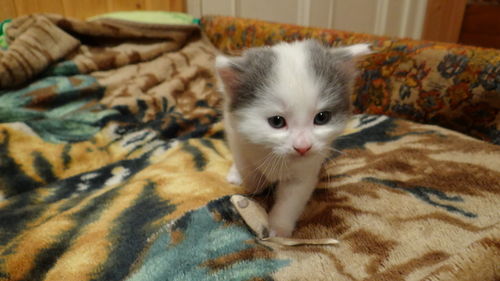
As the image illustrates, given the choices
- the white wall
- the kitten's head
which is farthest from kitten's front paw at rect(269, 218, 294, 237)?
the white wall

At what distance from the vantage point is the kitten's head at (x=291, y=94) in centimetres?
86

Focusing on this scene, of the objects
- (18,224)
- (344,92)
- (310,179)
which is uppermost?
(344,92)

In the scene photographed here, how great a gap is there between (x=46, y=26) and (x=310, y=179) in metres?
1.82

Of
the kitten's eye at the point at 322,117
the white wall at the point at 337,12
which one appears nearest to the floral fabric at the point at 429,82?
the kitten's eye at the point at 322,117

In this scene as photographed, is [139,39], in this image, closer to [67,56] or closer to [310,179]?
[67,56]

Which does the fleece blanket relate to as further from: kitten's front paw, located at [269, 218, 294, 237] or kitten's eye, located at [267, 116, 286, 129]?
kitten's eye, located at [267, 116, 286, 129]

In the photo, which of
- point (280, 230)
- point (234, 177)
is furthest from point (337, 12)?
point (280, 230)

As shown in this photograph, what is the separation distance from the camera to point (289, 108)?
2.82ft

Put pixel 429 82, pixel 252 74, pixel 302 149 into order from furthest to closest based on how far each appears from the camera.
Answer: pixel 429 82 < pixel 252 74 < pixel 302 149

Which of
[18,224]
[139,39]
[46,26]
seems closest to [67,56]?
[46,26]

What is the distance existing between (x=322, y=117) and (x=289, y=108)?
0.43 feet

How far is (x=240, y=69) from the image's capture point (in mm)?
966

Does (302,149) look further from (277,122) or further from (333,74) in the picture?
(333,74)

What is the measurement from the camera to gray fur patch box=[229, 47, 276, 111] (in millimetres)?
926
